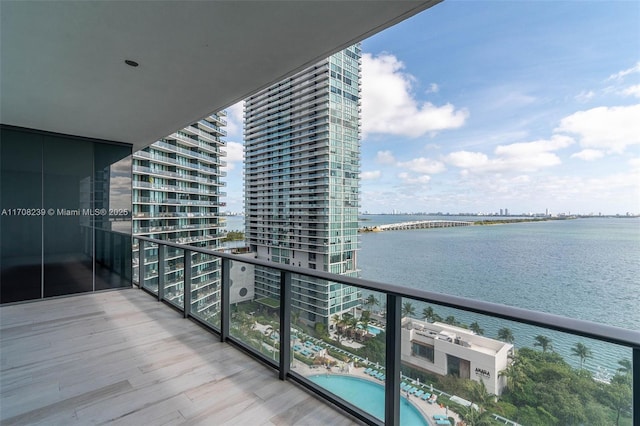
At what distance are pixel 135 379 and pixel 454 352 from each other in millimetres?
2635

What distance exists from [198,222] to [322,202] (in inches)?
665

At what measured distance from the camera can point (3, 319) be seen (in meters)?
3.79

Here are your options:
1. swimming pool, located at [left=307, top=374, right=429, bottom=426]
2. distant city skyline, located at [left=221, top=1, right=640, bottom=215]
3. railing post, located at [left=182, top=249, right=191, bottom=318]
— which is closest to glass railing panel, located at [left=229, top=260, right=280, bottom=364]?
swimming pool, located at [left=307, top=374, right=429, bottom=426]

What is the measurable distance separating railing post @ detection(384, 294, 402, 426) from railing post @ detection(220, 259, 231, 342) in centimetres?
198

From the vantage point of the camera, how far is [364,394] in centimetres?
199

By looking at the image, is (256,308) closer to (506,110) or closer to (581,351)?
(581,351)

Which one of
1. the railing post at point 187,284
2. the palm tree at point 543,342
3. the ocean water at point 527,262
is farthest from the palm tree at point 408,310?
the ocean water at point 527,262

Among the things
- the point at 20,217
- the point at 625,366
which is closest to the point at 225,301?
the point at 625,366

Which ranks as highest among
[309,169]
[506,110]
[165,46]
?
[506,110]

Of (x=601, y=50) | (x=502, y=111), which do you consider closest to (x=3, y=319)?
(x=601, y=50)

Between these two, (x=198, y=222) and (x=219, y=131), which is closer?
(x=198, y=222)

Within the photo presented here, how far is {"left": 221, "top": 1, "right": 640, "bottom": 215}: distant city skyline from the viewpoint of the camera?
43.8 ft

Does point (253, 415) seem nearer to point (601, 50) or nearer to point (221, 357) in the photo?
point (221, 357)

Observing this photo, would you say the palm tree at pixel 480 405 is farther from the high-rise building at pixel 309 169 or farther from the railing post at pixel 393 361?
the high-rise building at pixel 309 169
